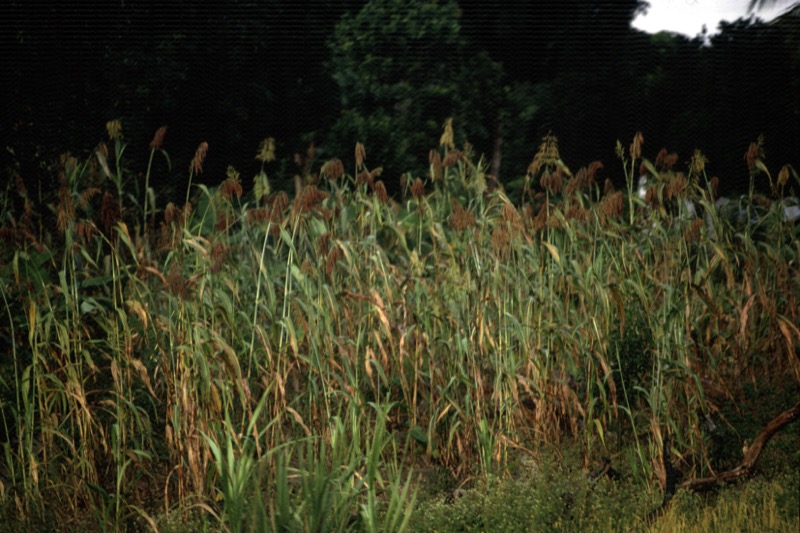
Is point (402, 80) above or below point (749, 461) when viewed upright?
above

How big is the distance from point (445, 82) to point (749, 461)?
204 inches

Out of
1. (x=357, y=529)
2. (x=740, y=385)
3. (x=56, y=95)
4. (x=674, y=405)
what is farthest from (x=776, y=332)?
(x=56, y=95)

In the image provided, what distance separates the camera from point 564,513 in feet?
10.5

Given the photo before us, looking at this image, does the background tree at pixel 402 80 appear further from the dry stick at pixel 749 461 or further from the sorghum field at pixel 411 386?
the dry stick at pixel 749 461

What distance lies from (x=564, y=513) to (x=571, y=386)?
1.02 meters

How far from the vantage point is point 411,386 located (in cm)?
406

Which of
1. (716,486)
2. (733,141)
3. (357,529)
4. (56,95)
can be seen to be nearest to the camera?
(357,529)

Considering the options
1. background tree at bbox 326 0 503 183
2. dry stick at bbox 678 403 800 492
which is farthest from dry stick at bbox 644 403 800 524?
background tree at bbox 326 0 503 183

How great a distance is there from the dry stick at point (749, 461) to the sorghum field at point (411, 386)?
0.03 feet

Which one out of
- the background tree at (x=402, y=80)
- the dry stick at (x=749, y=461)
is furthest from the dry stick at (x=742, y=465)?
the background tree at (x=402, y=80)

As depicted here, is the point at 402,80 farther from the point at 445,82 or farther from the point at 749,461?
the point at 749,461

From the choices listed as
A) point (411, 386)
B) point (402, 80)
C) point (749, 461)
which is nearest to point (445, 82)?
point (402, 80)

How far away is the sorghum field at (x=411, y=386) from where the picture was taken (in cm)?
318

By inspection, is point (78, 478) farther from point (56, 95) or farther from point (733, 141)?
point (733, 141)
